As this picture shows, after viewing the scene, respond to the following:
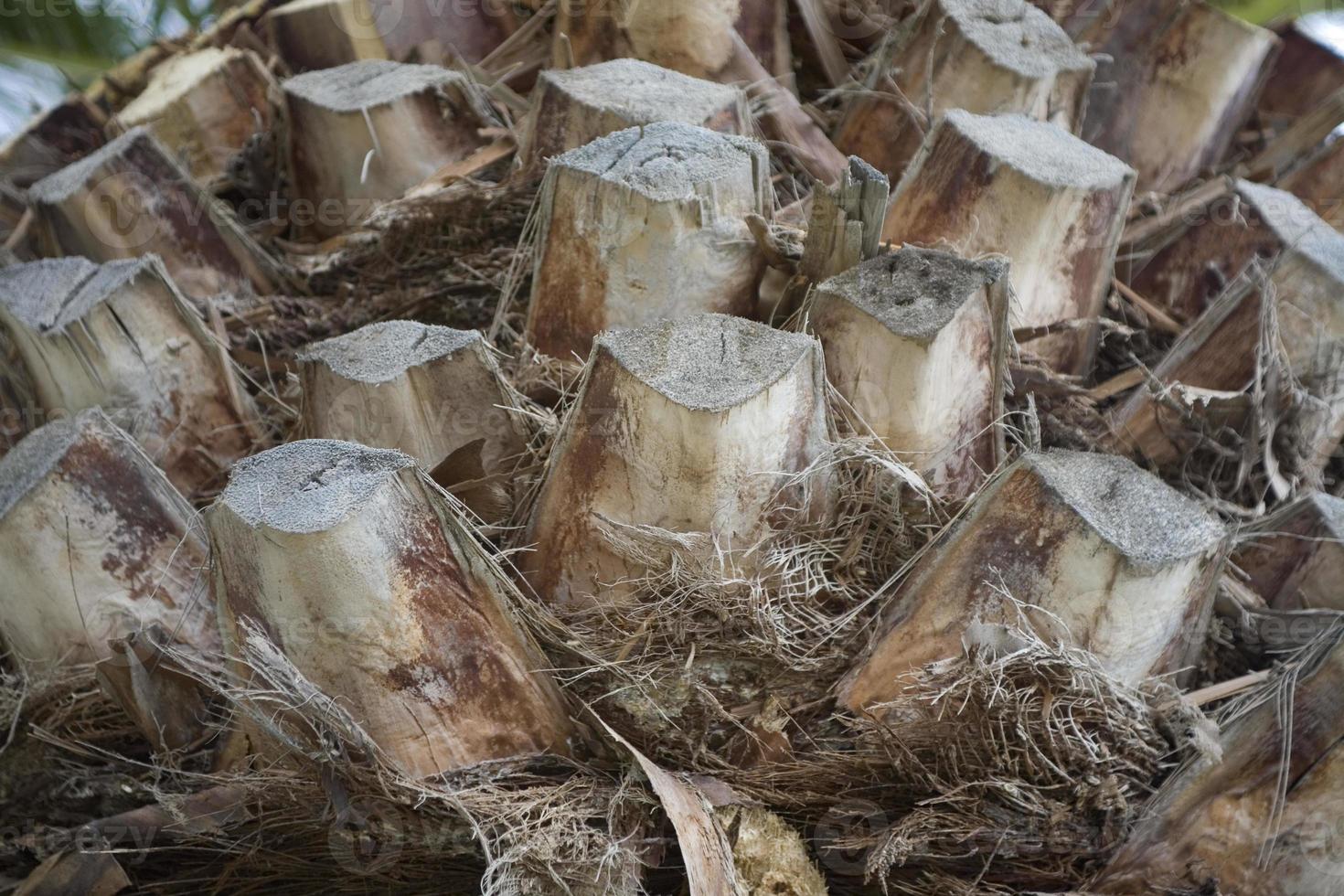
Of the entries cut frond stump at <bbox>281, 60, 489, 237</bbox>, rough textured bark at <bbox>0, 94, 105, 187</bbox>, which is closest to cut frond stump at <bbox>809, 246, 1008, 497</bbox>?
cut frond stump at <bbox>281, 60, 489, 237</bbox>

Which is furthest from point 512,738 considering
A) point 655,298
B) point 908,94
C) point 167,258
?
point 908,94

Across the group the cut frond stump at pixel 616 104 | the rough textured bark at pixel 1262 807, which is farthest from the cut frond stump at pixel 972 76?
the rough textured bark at pixel 1262 807

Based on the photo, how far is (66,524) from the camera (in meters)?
1.55

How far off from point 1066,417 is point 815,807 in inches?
25.0

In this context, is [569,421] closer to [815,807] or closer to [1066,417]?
[815,807]

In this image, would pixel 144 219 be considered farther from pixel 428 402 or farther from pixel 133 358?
pixel 428 402

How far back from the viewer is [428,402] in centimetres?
156

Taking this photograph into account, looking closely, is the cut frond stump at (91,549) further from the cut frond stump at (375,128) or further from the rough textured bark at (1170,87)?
the rough textured bark at (1170,87)

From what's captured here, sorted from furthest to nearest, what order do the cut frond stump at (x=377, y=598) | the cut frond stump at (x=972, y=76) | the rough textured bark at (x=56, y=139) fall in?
the rough textured bark at (x=56, y=139), the cut frond stump at (x=972, y=76), the cut frond stump at (x=377, y=598)

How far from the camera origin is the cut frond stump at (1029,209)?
1.68 metres

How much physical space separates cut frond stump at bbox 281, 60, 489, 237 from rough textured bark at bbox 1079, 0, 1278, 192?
106 cm

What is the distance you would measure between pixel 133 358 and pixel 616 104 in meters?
0.75

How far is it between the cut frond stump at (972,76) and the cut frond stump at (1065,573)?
714 millimetres

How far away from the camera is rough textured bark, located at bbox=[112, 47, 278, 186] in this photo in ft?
7.66
